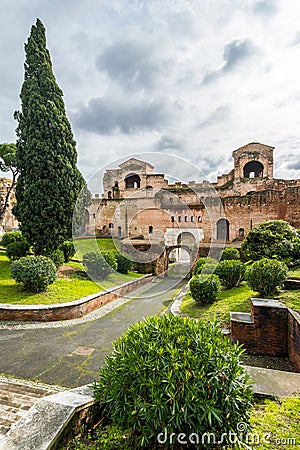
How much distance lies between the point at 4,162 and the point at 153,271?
13.8m

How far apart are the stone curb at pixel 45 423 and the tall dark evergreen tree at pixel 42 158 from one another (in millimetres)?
8654

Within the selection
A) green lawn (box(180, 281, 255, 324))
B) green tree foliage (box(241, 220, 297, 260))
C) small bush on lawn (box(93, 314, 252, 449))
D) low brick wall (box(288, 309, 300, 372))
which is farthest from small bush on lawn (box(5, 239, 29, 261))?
low brick wall (box(288, 309, 300, 372))

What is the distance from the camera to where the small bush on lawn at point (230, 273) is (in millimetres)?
9005

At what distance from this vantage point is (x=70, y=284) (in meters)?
9.59

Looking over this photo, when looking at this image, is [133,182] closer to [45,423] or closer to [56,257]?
[56,257]

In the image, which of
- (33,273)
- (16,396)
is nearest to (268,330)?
(16,396)

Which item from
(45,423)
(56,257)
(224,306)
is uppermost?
(56,257)

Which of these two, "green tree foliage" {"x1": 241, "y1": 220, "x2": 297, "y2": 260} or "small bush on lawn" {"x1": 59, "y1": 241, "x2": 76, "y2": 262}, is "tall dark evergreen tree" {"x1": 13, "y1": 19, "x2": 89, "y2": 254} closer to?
"small bush on lawn" {"x1": 59, "y1": 241, "x2": 76, "y2": 262}

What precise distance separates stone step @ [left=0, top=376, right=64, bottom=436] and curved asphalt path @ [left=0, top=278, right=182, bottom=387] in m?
0.23

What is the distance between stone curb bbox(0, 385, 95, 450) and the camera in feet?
6.95

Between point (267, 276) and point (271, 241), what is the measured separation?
3.92 m

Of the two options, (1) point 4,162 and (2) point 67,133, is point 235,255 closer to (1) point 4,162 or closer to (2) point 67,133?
(2) point 67,133

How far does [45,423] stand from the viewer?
233 cm

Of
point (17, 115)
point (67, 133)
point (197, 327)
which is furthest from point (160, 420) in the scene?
point (17, 115)
